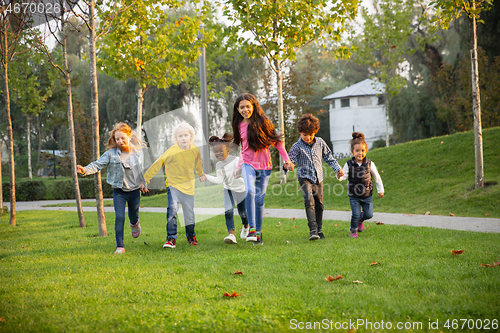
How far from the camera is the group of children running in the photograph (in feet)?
19.6

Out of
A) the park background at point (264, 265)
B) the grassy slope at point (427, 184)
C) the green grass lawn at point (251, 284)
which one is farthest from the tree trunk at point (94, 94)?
the grassy slope at point (427, 184)

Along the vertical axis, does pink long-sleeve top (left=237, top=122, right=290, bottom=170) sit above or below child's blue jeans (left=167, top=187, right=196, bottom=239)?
above

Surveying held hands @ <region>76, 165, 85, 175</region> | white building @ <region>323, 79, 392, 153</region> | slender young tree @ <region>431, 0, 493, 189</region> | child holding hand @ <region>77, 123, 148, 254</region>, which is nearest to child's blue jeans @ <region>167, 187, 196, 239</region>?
child holding hand @ <region>77, 123, 148, 254</region>

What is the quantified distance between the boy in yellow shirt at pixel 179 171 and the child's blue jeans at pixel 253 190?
872mm

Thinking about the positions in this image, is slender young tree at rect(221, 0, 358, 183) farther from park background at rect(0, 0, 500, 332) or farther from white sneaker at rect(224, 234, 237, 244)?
white sneaker at rect(224, 234, 237, 244)

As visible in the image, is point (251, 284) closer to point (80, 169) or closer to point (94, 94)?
point (80, 169)

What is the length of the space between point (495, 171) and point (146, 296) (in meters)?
11.5

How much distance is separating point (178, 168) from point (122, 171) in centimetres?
83

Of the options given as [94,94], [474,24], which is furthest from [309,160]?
[474,24]

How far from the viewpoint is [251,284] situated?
3930 mm

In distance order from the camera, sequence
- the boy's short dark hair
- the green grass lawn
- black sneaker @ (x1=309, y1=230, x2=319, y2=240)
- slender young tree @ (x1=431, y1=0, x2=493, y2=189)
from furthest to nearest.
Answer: slender young tree @ (x1=431, y1=0, x2=493, y2=189) < the boy's short dark hair < black sneaker @ (x1=309, y1=230, x2=319, y2=240) < the green grass lawn

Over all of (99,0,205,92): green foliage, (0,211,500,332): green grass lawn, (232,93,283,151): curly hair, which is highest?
(99,0,205,92): green foliage

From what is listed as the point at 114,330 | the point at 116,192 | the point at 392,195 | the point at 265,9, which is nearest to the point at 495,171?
the point at 392,195

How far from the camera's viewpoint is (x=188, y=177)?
619 centimetres
